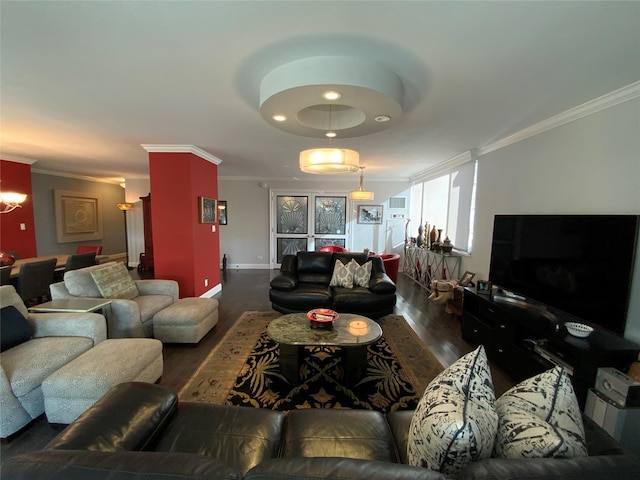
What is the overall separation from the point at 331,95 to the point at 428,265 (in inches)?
176

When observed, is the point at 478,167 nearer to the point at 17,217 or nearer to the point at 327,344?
the point at 327,344

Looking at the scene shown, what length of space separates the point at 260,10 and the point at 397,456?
2115 millimetres

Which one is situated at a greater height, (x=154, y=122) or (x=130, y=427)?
(x=154, y=122)

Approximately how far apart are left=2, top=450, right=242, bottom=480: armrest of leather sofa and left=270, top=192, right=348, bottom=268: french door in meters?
6.42

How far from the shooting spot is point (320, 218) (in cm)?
714

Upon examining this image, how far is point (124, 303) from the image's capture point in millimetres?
2625

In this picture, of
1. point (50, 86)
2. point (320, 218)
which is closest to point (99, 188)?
point (320, 218)

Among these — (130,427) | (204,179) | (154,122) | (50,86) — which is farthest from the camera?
(204,179)

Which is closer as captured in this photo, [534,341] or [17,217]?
[534,341]

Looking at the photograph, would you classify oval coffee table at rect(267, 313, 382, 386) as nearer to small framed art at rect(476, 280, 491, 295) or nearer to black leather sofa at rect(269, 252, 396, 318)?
black leather sofa at rect(269, 252, 396, 318)

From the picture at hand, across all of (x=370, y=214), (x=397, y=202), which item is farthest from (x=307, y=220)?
(x=397, y=202)

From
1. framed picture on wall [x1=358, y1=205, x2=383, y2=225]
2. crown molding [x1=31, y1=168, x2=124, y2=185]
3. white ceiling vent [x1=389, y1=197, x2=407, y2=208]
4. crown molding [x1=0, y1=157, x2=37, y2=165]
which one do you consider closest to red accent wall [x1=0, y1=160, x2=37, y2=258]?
crown molding [x1=0, y1=157, x2=37, y2=165]

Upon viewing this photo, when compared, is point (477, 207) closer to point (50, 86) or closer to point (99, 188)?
point (50, 86)

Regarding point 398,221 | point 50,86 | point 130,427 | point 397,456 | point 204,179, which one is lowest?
point 397,456
